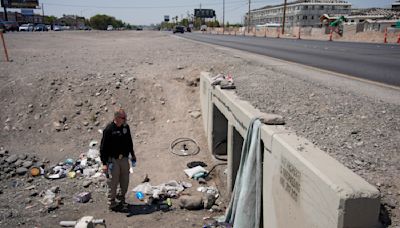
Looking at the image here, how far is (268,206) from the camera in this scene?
4152 mm

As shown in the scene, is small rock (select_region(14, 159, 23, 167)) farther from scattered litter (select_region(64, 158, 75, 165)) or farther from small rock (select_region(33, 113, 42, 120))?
small rock (select_region(33, 113, 42, 120))

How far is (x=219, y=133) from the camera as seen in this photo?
8.70m

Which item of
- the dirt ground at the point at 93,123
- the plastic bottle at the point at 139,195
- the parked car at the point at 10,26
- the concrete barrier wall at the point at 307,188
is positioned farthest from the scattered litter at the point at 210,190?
the parked car at the point at 10,26

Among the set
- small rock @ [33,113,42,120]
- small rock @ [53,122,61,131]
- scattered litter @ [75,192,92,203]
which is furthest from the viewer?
small rock @ [33,113,42,120]

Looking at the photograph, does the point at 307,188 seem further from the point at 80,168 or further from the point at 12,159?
the point at 12,159

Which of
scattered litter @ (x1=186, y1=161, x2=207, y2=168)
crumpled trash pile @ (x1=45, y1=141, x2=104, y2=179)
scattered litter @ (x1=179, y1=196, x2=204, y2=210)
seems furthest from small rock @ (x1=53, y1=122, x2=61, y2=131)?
scattered litter @ (x1=179, y1=196, x2=204, y2=210)

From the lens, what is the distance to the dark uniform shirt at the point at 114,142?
602 centimetres

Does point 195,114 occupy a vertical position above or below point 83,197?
above

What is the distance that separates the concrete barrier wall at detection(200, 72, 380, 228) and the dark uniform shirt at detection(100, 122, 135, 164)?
227cm

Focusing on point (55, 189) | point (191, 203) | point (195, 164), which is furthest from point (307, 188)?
point (55, 189)

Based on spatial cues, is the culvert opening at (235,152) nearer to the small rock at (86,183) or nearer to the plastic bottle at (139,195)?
the plastic bottle at (139,195)

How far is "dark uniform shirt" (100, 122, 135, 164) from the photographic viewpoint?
237 inches

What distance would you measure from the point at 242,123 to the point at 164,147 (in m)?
4.38

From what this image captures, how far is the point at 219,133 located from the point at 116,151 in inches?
127
